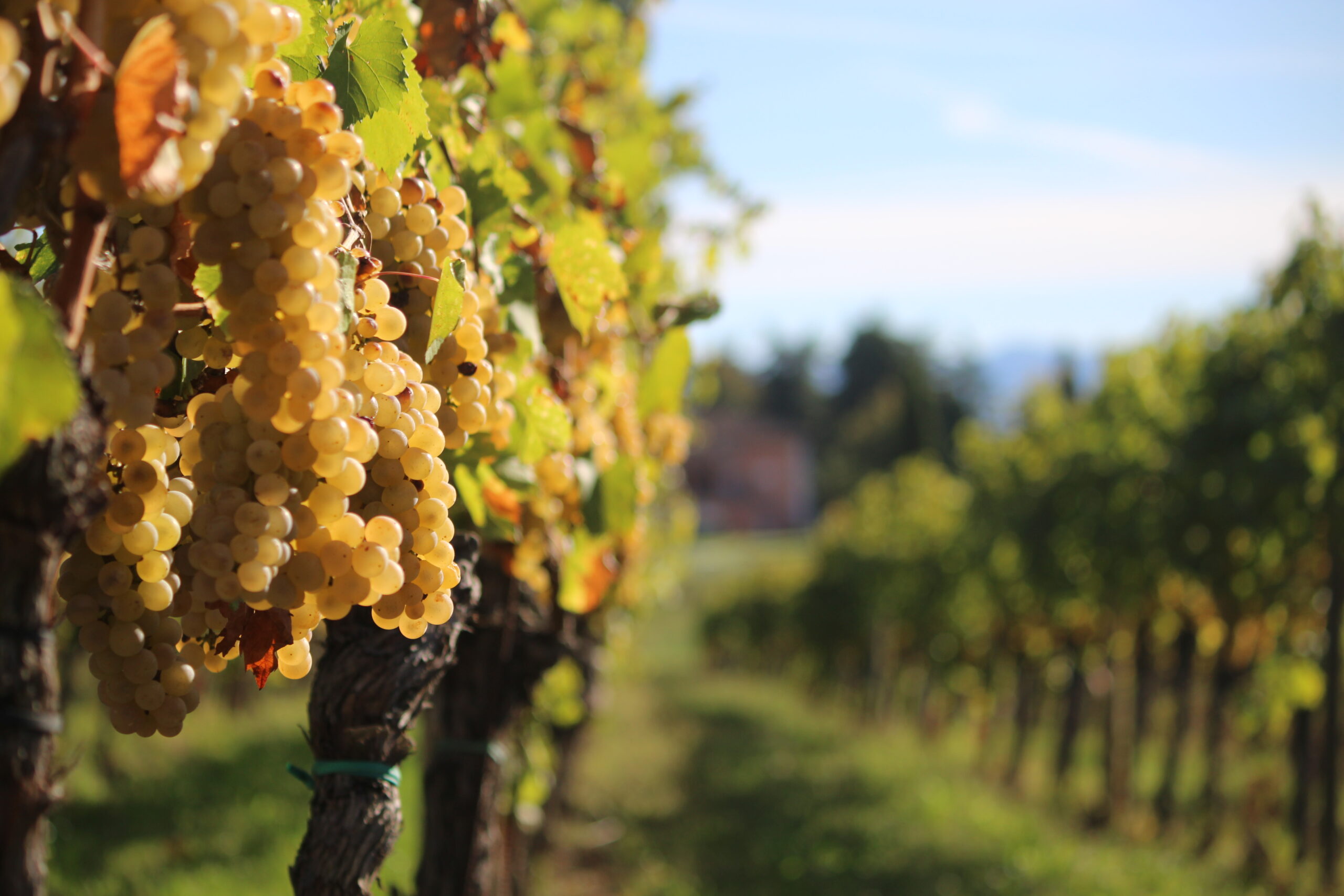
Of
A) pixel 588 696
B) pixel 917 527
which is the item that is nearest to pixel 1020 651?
pixel 917 527

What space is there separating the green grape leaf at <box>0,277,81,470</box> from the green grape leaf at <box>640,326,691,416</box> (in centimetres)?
187

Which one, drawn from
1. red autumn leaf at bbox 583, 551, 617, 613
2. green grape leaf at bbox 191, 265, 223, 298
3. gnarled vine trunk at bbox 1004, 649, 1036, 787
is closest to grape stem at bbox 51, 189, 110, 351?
green grape leaf at bbox 191, 265, 223, 298

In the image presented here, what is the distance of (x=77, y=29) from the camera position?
2.82 ft

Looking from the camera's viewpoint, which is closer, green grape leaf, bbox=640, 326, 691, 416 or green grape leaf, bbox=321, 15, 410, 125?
green grape leaf, bbox=321, 15, 410, 125

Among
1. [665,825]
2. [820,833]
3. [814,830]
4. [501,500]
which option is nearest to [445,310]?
[501,500]

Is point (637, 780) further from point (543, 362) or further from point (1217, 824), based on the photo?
point (543, 362)

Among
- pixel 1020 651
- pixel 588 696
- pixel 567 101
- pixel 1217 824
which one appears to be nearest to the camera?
pixel 567 101

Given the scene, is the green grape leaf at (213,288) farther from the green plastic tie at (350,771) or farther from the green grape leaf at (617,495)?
the green grape leaf at (617,495)

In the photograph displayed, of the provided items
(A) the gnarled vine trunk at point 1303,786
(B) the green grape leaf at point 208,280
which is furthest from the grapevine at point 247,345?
(A) the gnarled vine trunk at point 1303,786

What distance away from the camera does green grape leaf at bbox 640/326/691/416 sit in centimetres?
260

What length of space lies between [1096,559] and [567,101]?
8.99 m

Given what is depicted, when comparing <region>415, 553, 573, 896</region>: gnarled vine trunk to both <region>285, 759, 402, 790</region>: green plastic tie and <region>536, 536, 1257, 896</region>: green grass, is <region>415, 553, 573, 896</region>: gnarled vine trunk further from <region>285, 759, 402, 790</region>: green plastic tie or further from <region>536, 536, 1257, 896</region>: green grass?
<region>536, 536, 1257, 896</region>: green grass

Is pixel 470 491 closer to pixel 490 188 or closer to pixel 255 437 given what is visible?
pixel 490 188

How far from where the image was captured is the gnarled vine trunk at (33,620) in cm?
87
